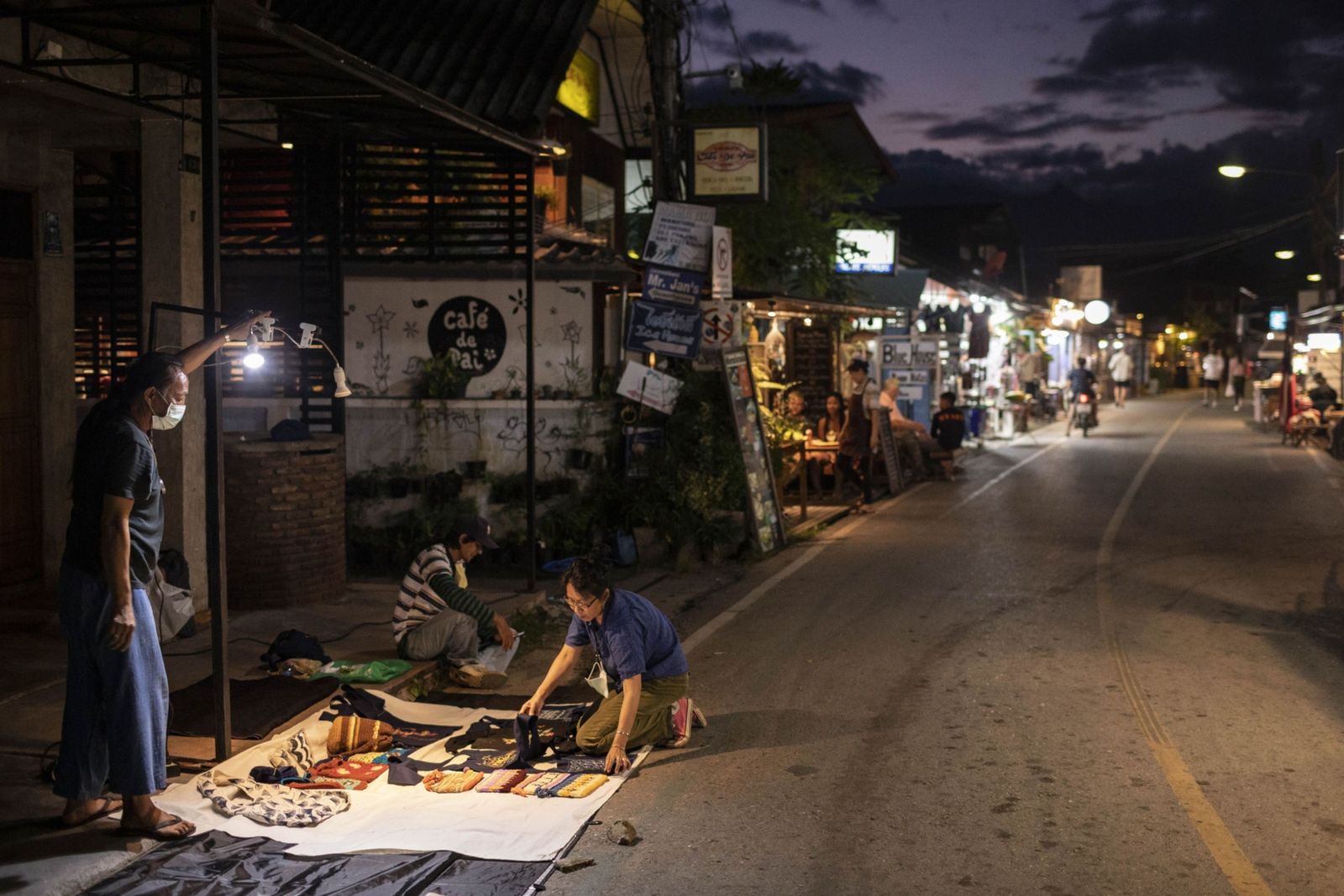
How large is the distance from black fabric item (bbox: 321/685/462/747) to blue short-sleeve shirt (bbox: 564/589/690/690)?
1098 mm

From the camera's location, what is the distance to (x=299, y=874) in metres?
5.45

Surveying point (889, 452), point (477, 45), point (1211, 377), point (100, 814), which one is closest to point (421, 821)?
point (100, 814)

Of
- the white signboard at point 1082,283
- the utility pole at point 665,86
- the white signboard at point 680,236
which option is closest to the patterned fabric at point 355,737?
the white signboard at point 680,236

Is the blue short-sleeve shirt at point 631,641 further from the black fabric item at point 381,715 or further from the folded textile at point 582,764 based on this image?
the black fabric item at point 381,715

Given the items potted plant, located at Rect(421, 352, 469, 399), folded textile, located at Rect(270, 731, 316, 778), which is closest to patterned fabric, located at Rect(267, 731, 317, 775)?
folded textile, located at Rect(270, 731, 316, 778)

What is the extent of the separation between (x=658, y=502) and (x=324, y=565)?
13.4 feet

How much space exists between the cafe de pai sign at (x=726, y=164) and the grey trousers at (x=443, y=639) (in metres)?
8.79

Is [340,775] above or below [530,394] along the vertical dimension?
below

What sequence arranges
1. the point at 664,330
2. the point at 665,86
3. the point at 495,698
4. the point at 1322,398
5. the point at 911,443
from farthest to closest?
the point at 1322,398, the point at 911,443, the point at 665,86, the point at 664,330, the point at 495,698

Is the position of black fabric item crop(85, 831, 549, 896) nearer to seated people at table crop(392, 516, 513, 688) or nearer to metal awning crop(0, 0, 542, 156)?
seated people at table crop(392, 516, 513, 688)

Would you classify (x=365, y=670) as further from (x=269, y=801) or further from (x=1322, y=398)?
(x=1322, y=398)

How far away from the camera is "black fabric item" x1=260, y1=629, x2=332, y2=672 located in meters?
8.58

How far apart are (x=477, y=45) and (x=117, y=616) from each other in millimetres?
10532

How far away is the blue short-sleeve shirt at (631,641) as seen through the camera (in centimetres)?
695
